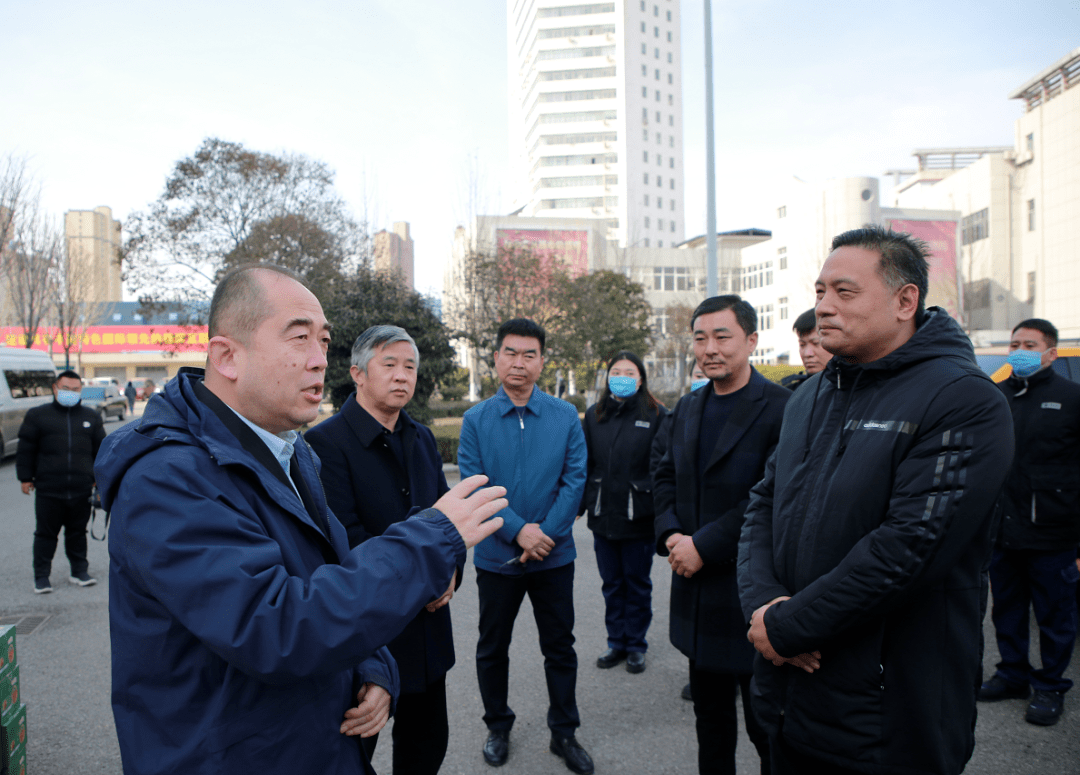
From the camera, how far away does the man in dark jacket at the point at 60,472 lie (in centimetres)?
629

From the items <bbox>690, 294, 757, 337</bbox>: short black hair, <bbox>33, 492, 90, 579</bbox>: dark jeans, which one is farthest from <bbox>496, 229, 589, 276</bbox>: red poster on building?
<bbox>690, 294, 757, 337</bbox>: short black hair

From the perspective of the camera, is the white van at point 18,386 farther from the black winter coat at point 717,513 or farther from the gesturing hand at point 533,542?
the black winter coat at point 717,513

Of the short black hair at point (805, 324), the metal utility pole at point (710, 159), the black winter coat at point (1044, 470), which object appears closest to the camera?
the black winter coat at point (1044, 470)

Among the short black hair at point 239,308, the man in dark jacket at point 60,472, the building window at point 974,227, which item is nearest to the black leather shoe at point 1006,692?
the short black hair at point 239,308

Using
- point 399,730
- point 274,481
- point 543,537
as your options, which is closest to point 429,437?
point 543,537

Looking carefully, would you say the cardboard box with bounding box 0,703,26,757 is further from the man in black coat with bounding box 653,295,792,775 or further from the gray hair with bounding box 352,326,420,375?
the man in black coat with bounding box 653,295,792,775

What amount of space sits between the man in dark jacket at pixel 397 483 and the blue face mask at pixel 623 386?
7.13 feet

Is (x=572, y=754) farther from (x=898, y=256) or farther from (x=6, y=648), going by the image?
(x=898, y=256)

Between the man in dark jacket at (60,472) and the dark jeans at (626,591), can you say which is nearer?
the dark jeans at (626,591)

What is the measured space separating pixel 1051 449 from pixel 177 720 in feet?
15.8

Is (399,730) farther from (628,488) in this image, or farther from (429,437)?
(628,488)

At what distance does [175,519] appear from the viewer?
1261 millimetres

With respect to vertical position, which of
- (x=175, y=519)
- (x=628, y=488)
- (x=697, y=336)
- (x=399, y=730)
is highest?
(x=697, y=336)

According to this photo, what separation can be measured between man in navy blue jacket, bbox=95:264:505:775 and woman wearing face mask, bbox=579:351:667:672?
10.9 feet
